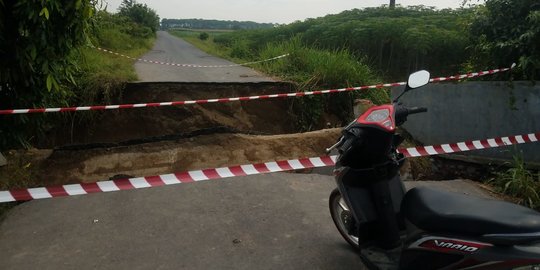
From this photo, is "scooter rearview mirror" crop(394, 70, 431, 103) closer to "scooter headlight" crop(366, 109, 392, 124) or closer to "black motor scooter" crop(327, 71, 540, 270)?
"black motor scooter" crop(327, 71, 540, 270)

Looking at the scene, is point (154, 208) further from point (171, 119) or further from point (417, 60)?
point (417, 60)

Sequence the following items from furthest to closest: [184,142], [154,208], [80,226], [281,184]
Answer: [184,142], [281,184], [154,208], [80,226]

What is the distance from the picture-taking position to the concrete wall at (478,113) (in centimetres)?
512

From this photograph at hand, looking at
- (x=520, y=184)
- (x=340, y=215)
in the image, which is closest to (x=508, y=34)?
(x=520, y=184)

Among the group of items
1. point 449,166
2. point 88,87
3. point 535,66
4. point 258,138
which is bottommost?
point 449,166

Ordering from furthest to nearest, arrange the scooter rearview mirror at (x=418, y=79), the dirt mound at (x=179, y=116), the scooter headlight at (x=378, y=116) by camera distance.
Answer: the dirt mound at (x=179, y=116)
the scooter rearview mirror at (x=418, y=79)
the scooter headlight at (x=378, y=116)

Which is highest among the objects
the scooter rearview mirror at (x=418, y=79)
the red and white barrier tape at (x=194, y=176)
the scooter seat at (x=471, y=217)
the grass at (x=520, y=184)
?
the scooter rearview mirror at (x=418, y=79)

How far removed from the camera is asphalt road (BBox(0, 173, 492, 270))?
3184 millimetres

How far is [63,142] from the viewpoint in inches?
276

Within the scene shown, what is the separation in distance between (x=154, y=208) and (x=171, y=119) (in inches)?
148

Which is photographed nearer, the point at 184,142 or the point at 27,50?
the point at 27,50

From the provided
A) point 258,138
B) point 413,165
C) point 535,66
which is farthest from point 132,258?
point 535,66

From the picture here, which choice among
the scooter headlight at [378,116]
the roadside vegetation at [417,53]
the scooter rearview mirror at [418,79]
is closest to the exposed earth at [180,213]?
the scooter headlight at [378,116]

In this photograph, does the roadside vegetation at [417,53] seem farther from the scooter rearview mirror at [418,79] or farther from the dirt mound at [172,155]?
the scooter rearview mirror at [418,79]
